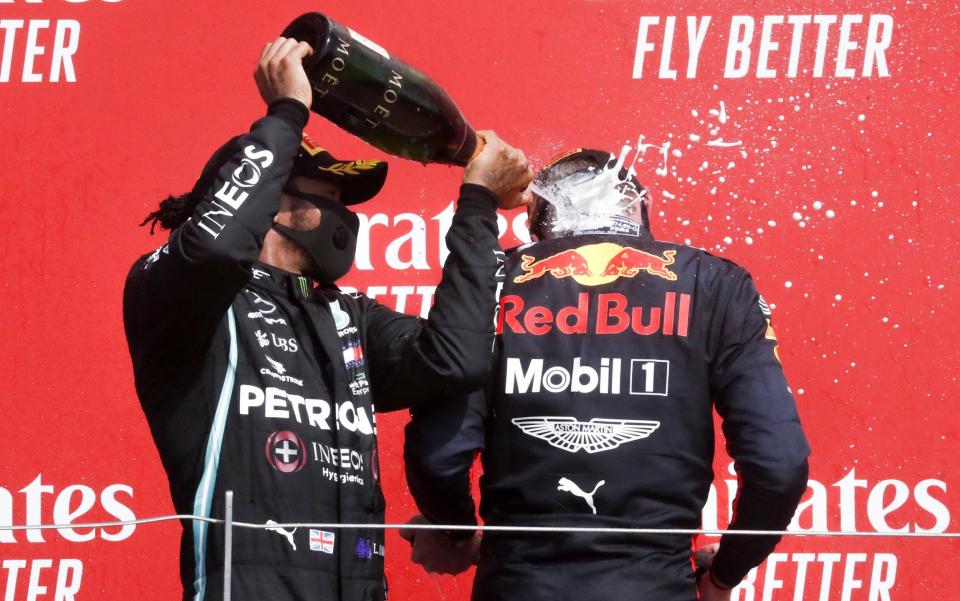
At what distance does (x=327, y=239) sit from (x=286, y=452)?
0.36 metres

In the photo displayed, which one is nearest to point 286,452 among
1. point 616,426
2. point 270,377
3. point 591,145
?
point 270,377

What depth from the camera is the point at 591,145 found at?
3.10m

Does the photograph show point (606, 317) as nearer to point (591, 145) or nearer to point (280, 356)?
point (280, 356)

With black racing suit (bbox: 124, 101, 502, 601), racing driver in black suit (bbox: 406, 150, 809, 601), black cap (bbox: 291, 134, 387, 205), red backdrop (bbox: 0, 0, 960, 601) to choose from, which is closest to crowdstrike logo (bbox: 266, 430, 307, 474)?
black racing suit (bbox: 124, 101, 502, 601)

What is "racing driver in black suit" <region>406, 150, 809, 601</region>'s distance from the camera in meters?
1.99

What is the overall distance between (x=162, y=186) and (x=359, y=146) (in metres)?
0.43

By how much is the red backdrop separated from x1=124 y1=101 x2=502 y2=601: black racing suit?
0.93m

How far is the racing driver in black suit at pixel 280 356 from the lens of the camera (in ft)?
6.24

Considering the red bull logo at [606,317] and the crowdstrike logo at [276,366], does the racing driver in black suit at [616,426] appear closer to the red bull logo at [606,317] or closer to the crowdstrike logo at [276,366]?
the red bull logo at [606,317]

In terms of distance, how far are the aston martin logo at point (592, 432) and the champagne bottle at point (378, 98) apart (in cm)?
45

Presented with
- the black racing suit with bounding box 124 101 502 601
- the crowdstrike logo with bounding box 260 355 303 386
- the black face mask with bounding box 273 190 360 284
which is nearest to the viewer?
the black racing suit with bounding box 124 101 502 601

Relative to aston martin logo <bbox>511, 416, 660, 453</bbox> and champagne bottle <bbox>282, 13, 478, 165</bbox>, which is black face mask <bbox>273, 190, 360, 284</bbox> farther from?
aston martin logo <bbox>511, 416, 660, 453</bbox>

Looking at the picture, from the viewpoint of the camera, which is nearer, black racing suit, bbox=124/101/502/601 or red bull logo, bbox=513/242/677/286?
black racing suit, bbox=124/101/502/601

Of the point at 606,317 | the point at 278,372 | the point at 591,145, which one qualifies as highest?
the point at 591,145
